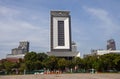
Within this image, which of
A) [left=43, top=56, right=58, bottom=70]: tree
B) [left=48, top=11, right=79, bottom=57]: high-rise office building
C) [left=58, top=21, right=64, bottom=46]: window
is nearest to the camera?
[left=43, top=56, right=58, bottom=70]: tree

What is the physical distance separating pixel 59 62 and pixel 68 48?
43.8m

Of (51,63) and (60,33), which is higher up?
(60,33)

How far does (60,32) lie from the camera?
445 ft

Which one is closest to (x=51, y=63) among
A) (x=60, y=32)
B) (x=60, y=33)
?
(x=60, y=33)

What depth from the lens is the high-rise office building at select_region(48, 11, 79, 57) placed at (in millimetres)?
132875

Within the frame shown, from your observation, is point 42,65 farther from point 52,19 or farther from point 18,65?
point 52,19

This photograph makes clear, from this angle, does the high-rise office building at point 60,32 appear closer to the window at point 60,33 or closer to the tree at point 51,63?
the window at point 60,33

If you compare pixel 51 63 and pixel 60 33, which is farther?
pixel 60 33

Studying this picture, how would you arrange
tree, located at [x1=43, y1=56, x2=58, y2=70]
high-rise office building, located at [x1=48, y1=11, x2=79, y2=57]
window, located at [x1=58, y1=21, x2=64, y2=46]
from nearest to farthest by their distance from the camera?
tree, located at [x1=43, y1=56, x2=58, y2=70], high-rise office building, located at [x1=48, y1=11, x2=79, y2=57], window, located at [x1=58, y1=21, x2=64, y2=46]

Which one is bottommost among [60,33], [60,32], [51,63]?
[51,63]

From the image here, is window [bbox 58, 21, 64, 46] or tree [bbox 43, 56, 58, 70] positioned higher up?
window [bbox 58, 21, 64, 46]

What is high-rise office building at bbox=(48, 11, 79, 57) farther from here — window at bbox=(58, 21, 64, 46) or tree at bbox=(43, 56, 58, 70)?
tree at bbox=(43, 56, 58, 70)

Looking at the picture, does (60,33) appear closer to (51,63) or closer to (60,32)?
(60,32)

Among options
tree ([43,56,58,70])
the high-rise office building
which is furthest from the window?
tree ([43,56,58,70])
